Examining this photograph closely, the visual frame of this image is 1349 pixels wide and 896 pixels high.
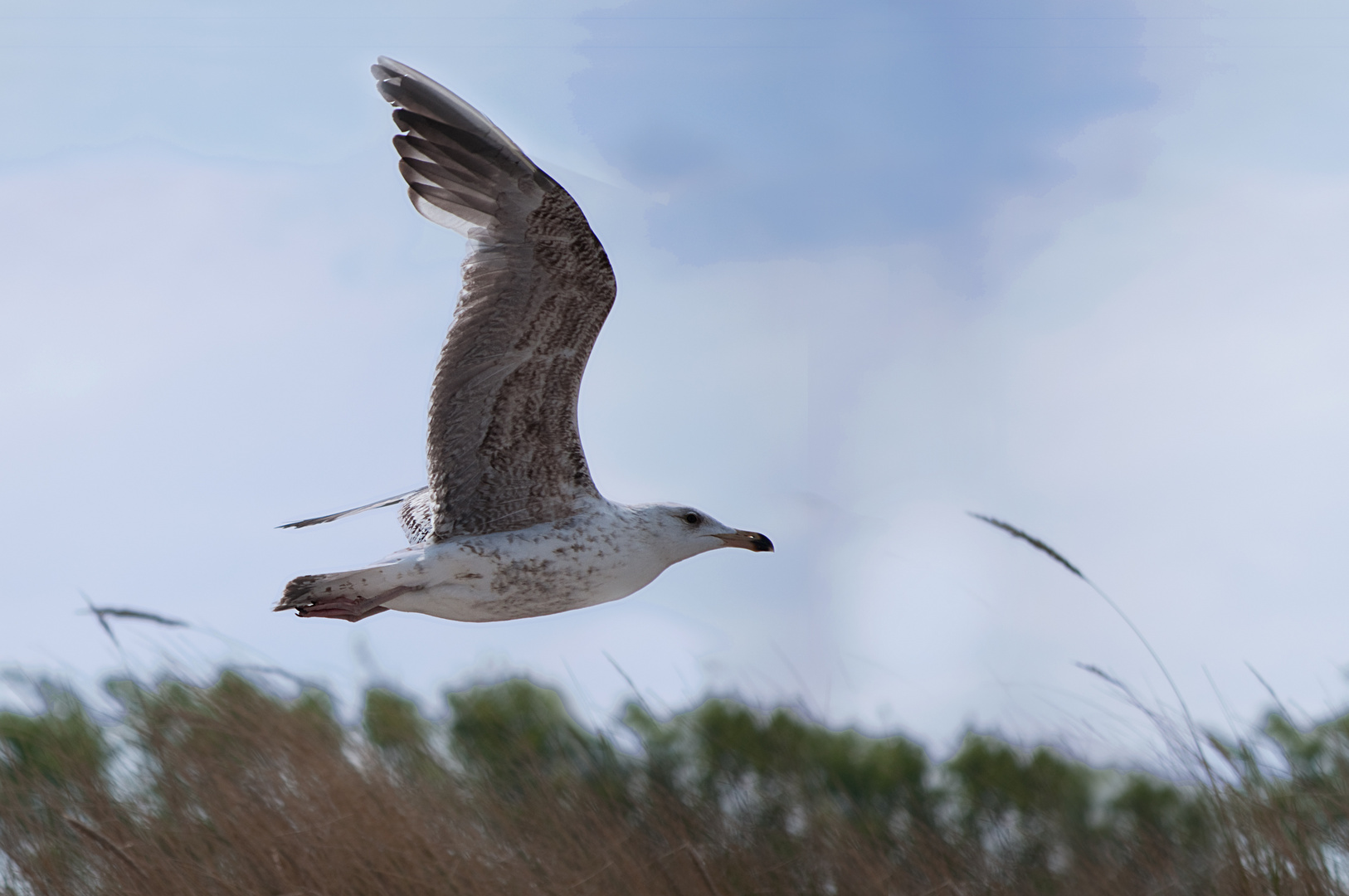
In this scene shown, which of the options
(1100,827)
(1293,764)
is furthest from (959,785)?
(1293,764)

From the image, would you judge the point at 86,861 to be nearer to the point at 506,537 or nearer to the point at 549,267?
the point at 506,537

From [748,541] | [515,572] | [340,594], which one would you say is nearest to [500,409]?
[515,572]

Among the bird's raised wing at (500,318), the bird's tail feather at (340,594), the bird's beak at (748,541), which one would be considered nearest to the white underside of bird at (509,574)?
the bird's tail feather at (340,594)

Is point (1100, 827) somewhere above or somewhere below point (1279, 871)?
below

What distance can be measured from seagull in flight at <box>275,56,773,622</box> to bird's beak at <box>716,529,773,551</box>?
51 cm

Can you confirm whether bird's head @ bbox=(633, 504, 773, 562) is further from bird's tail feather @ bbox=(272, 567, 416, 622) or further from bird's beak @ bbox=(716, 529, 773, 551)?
bird's tail feather @ bbox=(272, 567, 416, 622)

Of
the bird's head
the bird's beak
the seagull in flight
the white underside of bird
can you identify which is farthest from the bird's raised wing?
the bird's beak

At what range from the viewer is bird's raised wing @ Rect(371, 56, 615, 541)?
4484 mm

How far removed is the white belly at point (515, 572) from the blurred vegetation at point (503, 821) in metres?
0.70

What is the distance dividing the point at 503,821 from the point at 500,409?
6.57 feet

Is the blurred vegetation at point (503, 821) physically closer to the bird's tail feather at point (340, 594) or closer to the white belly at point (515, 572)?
the white belly at point (515, 572)

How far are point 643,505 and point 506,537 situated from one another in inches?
29.8

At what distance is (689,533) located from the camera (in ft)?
17.0

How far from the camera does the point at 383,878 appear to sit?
4.78 m
